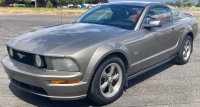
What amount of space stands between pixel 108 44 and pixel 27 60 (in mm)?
1219

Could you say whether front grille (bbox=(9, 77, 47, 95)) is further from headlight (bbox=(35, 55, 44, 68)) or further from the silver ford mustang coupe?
headlight (bbox=(35, 55, 44, 68))

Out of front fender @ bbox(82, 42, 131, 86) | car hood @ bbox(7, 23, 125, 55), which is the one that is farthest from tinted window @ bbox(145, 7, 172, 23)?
front fender @ bbox(82, 42, 131, 86)

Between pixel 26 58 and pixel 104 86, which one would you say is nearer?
pixel 26 58

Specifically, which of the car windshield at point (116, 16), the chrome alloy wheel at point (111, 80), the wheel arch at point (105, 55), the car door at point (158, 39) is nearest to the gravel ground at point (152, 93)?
the chrome alloy wheel at point (111, 80)

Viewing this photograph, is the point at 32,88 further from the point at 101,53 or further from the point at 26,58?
the point at 101,53

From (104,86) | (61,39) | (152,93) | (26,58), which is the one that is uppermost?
(61,39)

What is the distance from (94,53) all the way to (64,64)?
0.46m

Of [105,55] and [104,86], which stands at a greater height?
[105,55]

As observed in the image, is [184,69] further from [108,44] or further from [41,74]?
[41,74]

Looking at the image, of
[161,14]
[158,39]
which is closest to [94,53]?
[158,39]

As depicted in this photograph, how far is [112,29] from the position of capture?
12.9 ft

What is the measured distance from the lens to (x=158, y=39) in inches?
175

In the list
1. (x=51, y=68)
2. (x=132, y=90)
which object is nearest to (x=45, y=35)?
(x=51, y=68)

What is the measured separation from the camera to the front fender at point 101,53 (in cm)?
310
